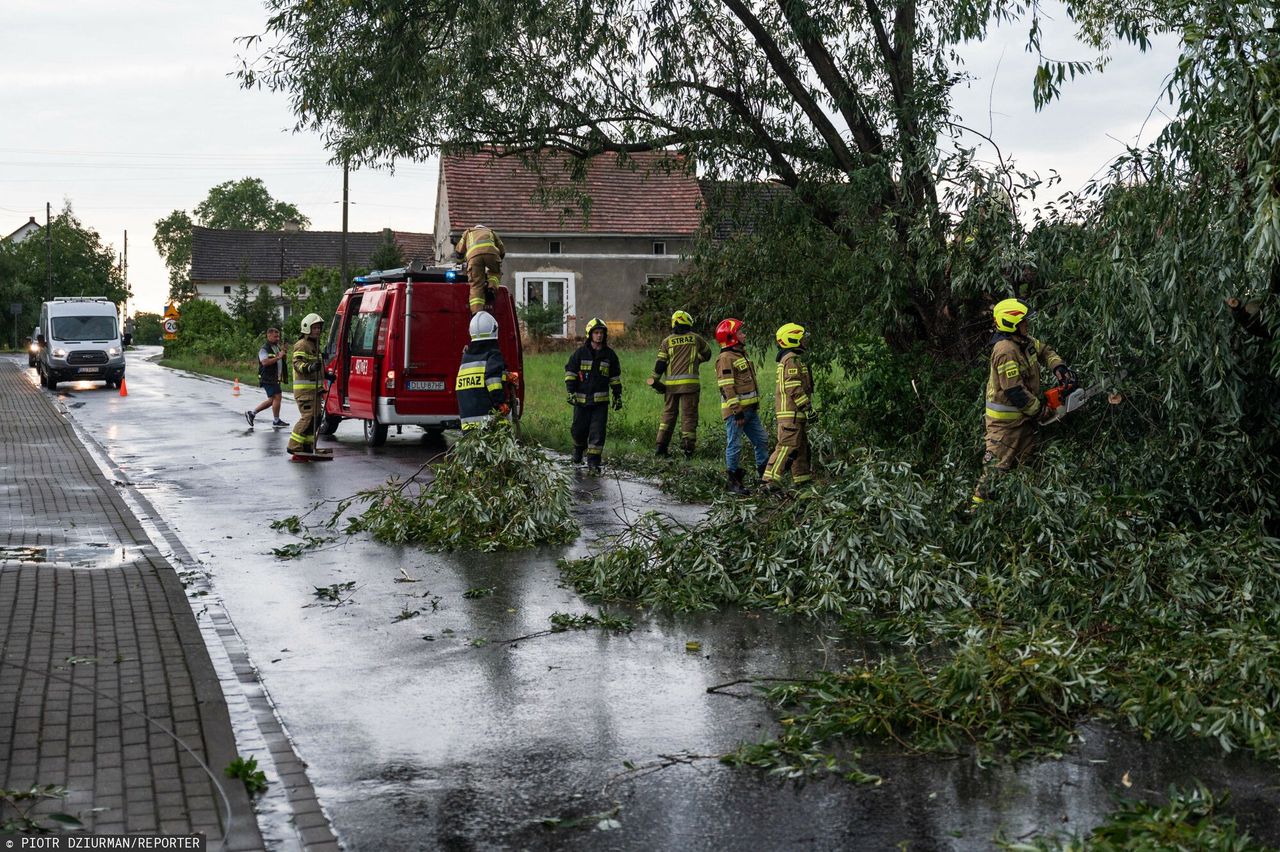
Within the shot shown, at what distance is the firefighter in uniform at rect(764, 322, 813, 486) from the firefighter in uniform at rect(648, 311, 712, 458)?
372cm

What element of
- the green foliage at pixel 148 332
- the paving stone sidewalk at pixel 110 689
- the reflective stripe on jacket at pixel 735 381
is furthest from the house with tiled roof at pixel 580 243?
the green foliage at pixel 148 332

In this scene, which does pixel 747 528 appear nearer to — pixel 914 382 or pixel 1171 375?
pixel 1171 375

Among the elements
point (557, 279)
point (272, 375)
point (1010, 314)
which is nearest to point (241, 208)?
point (557, 279)

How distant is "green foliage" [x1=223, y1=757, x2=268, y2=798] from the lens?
511 cm

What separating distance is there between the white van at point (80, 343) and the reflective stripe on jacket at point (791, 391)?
26.2m

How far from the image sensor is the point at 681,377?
53.8 feet

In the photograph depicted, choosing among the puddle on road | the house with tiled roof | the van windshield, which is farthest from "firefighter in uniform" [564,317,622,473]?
the house with tiled roof

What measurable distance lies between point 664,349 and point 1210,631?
10190mm

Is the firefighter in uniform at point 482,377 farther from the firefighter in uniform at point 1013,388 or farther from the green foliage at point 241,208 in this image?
the green foliage at point 241,208

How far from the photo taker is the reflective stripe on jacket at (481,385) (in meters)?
12.7

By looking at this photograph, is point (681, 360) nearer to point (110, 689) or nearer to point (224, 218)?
point (110, 689)

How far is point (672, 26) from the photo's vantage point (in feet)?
47.8

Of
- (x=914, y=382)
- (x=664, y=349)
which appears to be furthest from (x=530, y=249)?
(x=914, y=382)

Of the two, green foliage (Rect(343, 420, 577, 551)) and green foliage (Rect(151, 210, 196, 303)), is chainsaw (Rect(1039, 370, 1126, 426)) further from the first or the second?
green foliage (Rect(151, 210, 196, 303))
